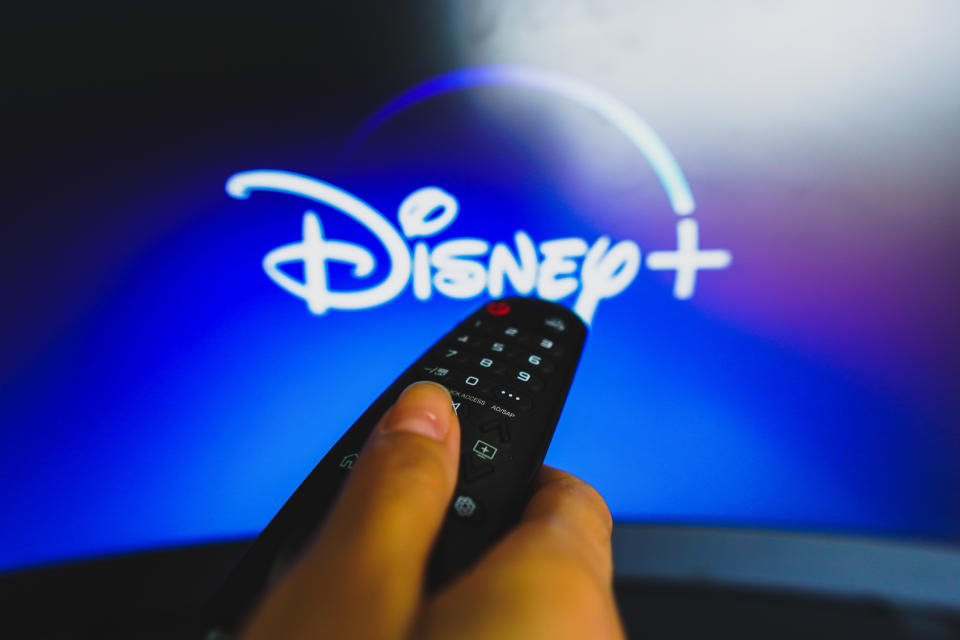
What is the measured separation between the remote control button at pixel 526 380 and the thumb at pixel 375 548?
11 cm

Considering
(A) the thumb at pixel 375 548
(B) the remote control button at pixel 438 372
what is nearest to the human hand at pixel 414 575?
(A) the thumb at pixel 375 548

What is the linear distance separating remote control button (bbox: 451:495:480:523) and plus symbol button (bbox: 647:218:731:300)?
0.30 metres

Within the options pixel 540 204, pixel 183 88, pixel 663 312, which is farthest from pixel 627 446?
pixel 183 88

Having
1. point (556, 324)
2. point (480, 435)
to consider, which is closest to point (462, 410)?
point (480, 435)

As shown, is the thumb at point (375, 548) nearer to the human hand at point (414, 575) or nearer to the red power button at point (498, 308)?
the human hand at point (414, 575)

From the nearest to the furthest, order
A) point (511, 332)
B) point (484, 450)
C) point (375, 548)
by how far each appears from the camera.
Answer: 1. point (375, 548)
2. point (484, 450)
3. point (511, 332)

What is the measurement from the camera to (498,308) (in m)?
0.41

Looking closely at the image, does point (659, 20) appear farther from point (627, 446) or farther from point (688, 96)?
point (627, 446)

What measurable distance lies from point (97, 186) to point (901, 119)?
27.4 inches

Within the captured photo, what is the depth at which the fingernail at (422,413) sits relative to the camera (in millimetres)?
219

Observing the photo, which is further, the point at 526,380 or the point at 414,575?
the point at 526,380

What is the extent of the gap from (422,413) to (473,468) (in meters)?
0.05

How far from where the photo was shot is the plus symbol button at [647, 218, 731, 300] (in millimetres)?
453

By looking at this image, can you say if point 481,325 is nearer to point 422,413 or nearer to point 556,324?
point 556,324
